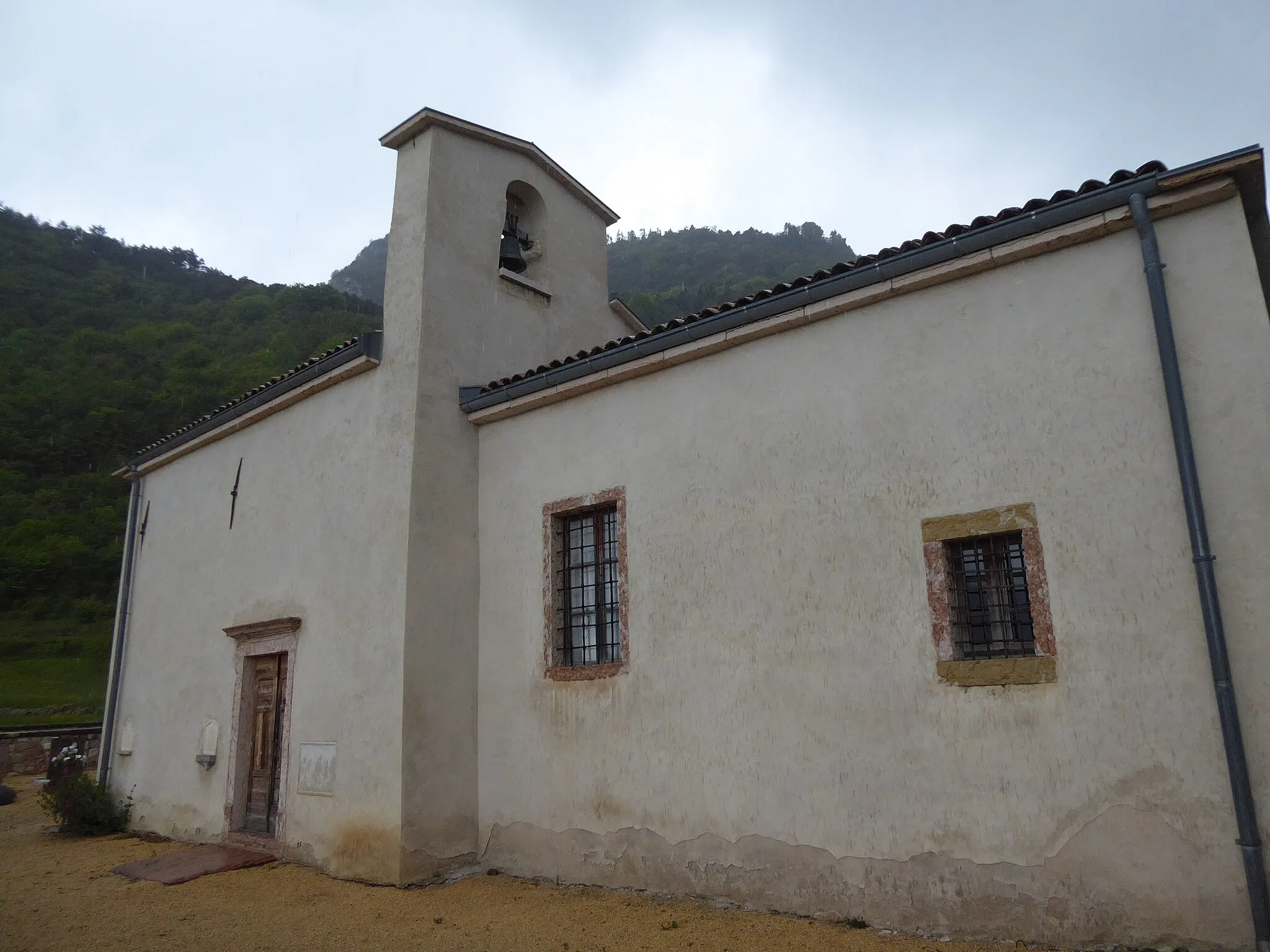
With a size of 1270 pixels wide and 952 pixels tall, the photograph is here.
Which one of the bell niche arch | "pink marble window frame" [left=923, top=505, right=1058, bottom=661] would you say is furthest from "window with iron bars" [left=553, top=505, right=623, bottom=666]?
the bell niche arch

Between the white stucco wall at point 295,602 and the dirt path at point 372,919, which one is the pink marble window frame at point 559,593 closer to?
the white stucco wall at point 295,602

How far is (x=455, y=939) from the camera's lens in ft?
20.1

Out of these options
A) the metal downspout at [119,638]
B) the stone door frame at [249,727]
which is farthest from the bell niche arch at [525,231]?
the metal downspout at [119,638]

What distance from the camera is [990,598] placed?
19.0 ft

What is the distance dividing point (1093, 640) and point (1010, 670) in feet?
1.70

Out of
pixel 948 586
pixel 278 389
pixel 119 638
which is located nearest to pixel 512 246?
pixel 278 389

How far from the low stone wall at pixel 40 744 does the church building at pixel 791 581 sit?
9258 mm

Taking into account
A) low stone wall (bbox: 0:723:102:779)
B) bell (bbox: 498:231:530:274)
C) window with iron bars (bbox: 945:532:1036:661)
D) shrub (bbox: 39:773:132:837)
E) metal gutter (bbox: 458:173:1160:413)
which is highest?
bell (bbox: 498:231:530:274)

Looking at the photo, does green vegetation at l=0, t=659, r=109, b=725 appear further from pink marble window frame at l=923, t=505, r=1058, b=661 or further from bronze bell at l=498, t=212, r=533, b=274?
pink marble window frame at l=923, t=505, r=1058, b=661

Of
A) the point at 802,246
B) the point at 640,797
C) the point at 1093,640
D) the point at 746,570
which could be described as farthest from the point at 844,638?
the point at 802,246

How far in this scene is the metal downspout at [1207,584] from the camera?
4441mm

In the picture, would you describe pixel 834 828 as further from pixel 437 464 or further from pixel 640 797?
pixel 437 464

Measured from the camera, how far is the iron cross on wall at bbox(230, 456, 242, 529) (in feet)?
36.1

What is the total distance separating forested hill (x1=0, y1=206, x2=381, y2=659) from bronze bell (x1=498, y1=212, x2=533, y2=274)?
84.1ft
